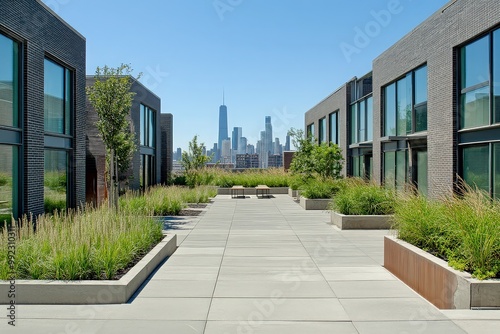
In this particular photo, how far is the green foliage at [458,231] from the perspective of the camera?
19.4 feet

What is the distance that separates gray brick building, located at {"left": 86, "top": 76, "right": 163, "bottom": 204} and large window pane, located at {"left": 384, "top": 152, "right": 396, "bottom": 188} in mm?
11188

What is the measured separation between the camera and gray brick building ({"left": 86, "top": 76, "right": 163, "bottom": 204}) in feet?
72.1

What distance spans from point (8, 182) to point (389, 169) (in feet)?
47.6

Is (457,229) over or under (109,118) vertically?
under

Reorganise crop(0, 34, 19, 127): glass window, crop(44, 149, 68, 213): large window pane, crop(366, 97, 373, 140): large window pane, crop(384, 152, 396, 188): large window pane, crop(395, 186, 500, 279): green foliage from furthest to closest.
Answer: crop(366, 97, 373, 140): large window pane, crop(384, 152, 396, 188): large window pane, crop(44, 149, 68, 213): large window pane, crop(0, 34, 19, 127): glass window, crop(395, 186, 500, 279): green foliage

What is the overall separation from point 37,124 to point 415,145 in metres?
12.4

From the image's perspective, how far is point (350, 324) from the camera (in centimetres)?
538

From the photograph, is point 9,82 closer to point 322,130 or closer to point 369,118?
point 369,118

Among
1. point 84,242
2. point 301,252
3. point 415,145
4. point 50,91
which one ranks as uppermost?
point 50,91

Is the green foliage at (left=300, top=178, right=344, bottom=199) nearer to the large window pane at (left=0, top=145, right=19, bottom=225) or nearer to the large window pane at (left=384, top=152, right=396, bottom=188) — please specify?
the large window pane at (left=384, top=152, right=396, bottom=188)

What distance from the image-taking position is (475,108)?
13.4 metres

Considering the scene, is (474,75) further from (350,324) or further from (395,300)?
(350,324)

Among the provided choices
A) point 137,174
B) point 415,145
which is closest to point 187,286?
point 415,145

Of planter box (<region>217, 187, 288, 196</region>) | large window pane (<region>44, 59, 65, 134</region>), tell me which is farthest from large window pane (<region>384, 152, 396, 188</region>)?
large window pane (<region>44, 59, 65, 134</region>)
